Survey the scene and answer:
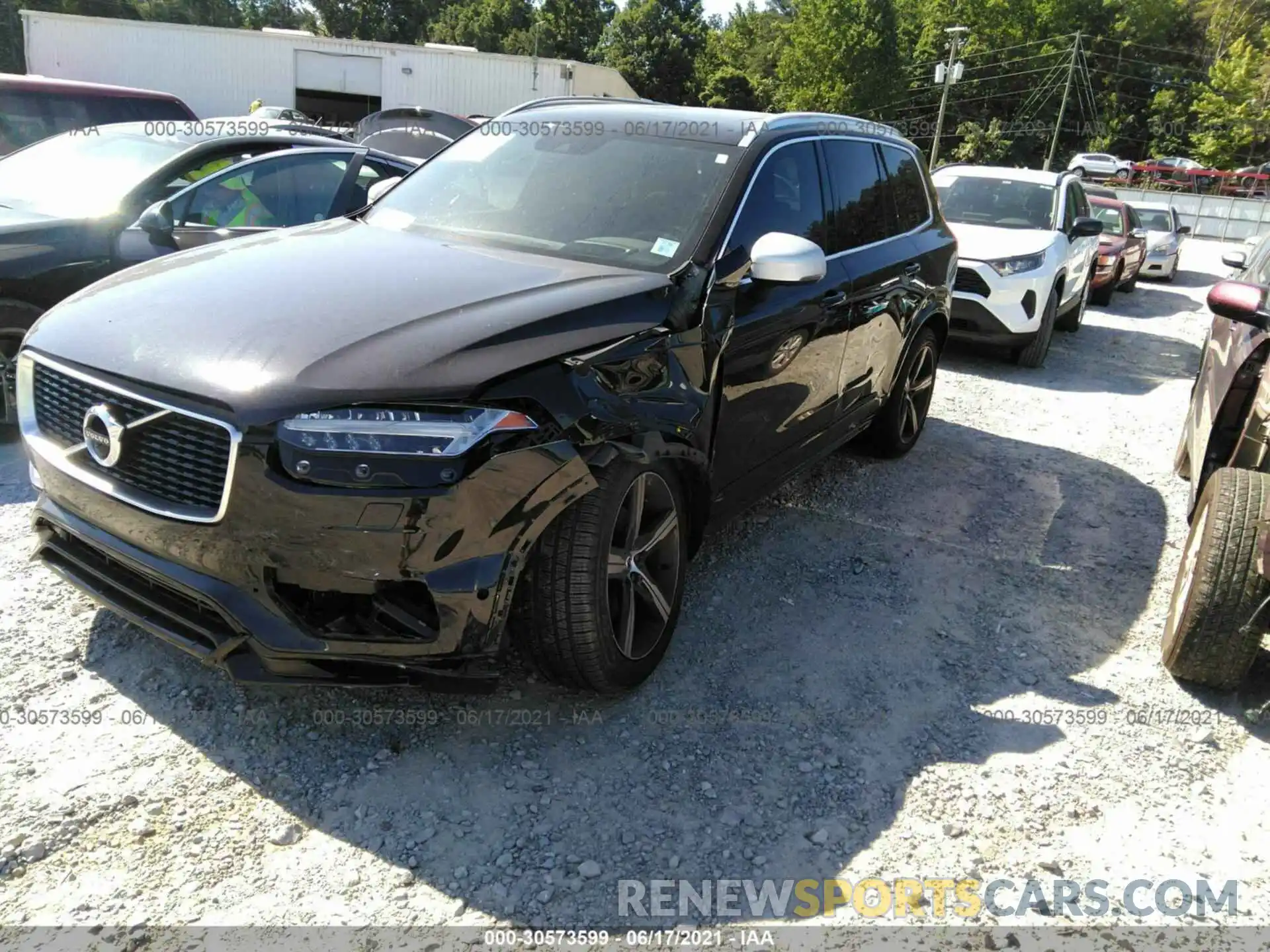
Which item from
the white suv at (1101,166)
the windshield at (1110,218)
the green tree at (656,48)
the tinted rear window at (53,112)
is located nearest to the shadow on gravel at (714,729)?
the tinted rear window at (53,112)

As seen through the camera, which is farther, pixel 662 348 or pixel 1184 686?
pixel 1184 686

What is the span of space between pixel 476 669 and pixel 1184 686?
9.02ft

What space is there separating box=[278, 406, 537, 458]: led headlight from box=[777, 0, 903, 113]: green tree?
180 feet

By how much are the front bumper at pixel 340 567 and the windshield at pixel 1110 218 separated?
44.3ft

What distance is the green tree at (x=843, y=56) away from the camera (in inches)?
2067

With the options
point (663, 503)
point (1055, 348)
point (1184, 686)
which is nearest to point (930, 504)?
point (1184, 686)

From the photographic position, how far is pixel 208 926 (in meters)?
2.13

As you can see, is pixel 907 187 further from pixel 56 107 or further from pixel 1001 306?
pixel 56 107

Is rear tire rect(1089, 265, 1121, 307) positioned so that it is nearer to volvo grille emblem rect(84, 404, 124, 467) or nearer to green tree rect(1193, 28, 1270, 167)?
volvo grille emblem rect(84, 404, 124, 467)

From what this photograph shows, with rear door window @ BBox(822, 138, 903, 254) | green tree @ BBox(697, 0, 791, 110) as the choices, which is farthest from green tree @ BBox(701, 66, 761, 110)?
rear door window @ BBox(822, 138, 903, 254)

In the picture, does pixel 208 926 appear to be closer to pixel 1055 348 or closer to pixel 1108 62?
pixel 1055 348

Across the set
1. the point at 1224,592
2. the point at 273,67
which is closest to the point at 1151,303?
the point at 1224,592

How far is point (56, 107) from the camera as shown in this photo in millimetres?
8664

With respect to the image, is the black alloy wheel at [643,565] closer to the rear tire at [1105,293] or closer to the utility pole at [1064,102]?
the rear tire at [1105,293]
